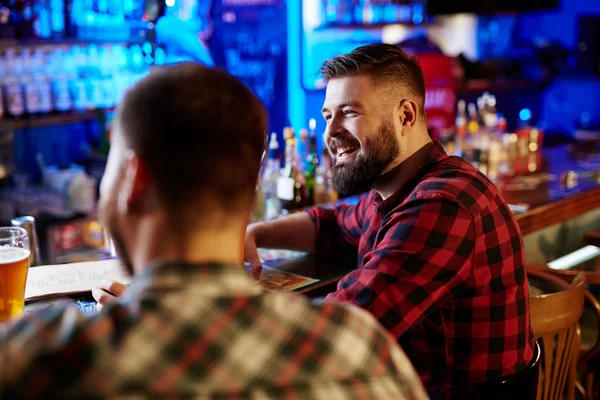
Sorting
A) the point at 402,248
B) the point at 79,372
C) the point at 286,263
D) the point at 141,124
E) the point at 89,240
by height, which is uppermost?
the point at 141,124

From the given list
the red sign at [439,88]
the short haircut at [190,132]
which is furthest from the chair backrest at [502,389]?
the red sign at [439,88]

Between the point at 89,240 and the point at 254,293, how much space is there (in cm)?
332

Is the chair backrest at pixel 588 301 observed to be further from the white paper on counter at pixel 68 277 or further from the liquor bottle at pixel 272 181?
the white paper on counter at pixel 68 277

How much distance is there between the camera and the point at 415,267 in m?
1.43

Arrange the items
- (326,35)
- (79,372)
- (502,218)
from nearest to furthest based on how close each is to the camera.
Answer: (79,372)
(502,218)
(326,35)

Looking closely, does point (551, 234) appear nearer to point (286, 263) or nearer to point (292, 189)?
point (292, 189)

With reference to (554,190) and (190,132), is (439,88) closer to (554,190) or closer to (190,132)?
(554,190)

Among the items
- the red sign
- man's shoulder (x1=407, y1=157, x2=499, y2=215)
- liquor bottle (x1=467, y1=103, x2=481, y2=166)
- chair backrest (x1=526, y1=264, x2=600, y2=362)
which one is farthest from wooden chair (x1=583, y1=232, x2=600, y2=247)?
the red sign

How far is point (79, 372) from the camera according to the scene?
71 centimetres

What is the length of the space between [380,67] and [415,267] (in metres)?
0.61

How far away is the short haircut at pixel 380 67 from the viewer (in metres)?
1.78

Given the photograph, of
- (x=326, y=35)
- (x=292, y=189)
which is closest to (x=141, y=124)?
(x=292, y=189)

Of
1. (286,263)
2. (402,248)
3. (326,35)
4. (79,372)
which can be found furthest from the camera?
(326,35)

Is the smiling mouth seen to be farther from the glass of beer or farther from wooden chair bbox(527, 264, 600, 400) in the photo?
wooden chair bbox(527, 264, 600, 400)
